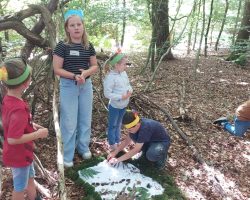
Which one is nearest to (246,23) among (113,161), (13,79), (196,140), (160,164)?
(196,140)

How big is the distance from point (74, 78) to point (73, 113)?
0.45m

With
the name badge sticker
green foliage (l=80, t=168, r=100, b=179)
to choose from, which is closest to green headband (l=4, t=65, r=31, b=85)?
the name badge sticker

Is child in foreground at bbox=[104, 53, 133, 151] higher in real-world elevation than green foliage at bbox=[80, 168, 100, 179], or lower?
higher

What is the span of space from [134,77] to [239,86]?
2.79m

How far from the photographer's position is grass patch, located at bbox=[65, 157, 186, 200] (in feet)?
11.0

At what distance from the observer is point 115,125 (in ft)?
13.3

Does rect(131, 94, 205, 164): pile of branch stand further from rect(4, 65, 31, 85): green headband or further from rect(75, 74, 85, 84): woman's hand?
rect(4, 65, 31, 85): green headband

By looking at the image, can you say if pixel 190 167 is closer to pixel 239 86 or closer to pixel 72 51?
pixel 72 51

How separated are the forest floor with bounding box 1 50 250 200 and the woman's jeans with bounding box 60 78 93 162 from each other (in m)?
0.29

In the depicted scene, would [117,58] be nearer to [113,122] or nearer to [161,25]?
[113,122]

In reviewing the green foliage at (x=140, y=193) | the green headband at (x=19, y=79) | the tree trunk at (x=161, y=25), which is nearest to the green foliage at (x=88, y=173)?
the green foliage at (x=140, y=193)

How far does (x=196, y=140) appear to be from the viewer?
16.3ft

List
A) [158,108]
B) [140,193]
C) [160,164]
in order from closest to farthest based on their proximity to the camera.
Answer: [140,193]
[160,164]
[158,108]

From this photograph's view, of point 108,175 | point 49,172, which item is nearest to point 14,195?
point 49,172
